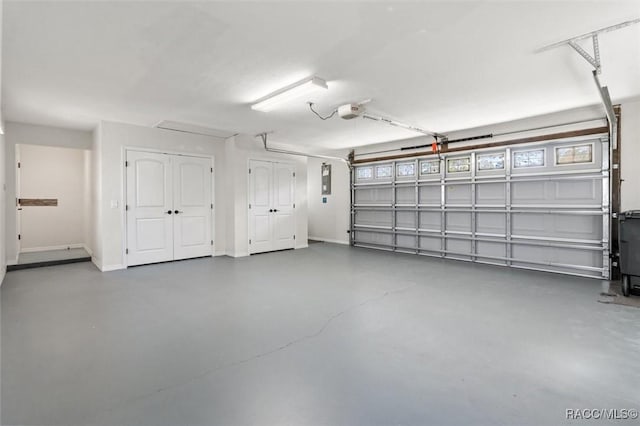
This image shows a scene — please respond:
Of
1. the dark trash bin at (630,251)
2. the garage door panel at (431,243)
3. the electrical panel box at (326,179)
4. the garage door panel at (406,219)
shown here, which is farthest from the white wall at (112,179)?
the dark trash bin at (630,251)

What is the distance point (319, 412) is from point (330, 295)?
2158mm

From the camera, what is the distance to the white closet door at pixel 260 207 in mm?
6884

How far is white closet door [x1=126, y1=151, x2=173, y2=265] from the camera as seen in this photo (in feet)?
18.2

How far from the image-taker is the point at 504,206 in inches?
223

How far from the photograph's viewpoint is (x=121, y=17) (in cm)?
231

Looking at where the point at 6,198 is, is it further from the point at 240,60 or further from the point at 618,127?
the point at 618,127

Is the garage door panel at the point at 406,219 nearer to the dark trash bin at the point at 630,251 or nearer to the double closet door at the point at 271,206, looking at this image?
the double closet door at the point at 271,206

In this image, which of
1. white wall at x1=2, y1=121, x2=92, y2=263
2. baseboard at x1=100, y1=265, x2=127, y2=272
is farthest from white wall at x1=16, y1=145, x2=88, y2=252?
baseboard at x1=100, y1=265, x2=127, y2=272

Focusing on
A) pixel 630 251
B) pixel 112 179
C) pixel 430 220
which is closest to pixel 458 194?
pixel 430 220

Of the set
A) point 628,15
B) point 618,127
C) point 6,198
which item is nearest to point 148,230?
point 6,198

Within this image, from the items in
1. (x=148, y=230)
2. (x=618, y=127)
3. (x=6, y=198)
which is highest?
(x=618, y=127)

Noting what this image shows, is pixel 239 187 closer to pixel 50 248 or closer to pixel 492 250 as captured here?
pixel 50 248

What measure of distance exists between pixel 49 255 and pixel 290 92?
6331 millimetres

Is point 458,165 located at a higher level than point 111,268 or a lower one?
higher
